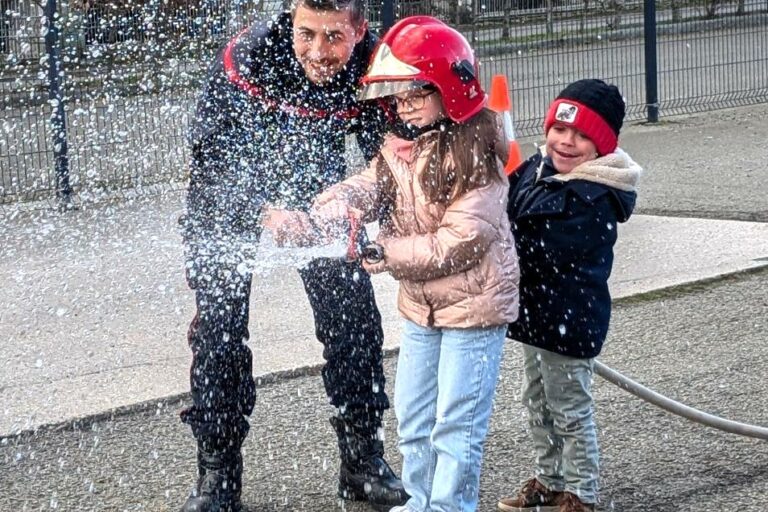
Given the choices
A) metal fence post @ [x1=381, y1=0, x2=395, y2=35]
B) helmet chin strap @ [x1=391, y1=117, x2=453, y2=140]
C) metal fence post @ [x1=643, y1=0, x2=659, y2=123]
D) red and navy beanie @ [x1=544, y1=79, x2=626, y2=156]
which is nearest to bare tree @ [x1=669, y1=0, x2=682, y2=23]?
metal fence post @ [x1=643, y1=0, x2=659, y2=123]

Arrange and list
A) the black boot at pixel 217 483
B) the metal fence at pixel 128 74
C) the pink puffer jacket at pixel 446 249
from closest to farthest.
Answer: the pink puffer jacket at pixel 446 249 < the black boot at pixel 217 483 < the metal fence at pixel 128 74

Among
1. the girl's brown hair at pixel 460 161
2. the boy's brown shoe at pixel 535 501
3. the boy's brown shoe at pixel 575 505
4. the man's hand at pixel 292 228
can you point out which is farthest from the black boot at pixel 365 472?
the girl's brown hair at pixel 460 161

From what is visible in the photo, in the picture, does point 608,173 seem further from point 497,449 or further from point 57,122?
point 57,122

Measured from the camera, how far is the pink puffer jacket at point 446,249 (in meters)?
3.49

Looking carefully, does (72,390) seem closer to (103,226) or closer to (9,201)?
(103,226)

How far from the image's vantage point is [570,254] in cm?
382

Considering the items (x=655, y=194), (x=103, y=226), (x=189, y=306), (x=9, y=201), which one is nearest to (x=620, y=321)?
(x=189, y=306)

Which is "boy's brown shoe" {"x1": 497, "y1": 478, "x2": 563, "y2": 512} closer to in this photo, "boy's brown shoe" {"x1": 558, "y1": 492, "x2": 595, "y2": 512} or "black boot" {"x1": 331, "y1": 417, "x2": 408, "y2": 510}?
"boy's brown shoe" {"x1": 558, "y1": 492, "x2": 595, "y2": 512}

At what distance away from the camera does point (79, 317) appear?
20.8ft

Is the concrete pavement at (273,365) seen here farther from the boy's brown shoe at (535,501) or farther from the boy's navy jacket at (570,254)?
the boy's navy jacket at (570,254)

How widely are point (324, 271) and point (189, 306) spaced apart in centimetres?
262

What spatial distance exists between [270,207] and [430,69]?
0.65 metres

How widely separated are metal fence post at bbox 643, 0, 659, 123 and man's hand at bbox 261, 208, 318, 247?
9.21m

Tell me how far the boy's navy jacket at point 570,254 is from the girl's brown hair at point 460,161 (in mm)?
342
